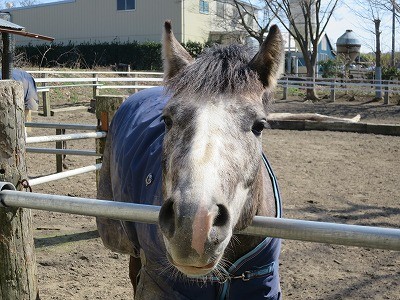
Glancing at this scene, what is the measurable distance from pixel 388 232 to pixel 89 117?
13.0 metres

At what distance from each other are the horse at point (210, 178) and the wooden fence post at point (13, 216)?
582mm

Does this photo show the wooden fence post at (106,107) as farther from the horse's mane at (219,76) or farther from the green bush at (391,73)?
the green bush at (391,73)

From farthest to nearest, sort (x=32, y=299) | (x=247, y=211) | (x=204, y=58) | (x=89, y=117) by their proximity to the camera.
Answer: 1. (x=89, y=117)
2. (x=32, y=299)
3. (x=204, y=58)
4. (x=247, y=211)

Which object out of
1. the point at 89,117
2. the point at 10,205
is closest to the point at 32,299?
the point at 10,205

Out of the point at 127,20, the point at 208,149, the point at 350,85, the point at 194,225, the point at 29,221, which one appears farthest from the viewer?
the point at 127,20

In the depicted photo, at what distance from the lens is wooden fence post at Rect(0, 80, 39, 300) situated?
2496mm

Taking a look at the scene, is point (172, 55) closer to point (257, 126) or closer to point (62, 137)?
point (257, 126)

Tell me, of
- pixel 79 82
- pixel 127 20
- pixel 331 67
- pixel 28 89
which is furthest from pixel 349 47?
pixel 28 89

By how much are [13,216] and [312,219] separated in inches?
154

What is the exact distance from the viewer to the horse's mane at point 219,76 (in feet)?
6.90

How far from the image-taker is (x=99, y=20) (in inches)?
1436

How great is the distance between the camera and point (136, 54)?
32500mm

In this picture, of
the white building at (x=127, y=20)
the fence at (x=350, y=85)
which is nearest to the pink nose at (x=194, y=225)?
the fence at (x=350, y=85)

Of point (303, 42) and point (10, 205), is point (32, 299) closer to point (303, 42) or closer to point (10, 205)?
point (10, 205)
